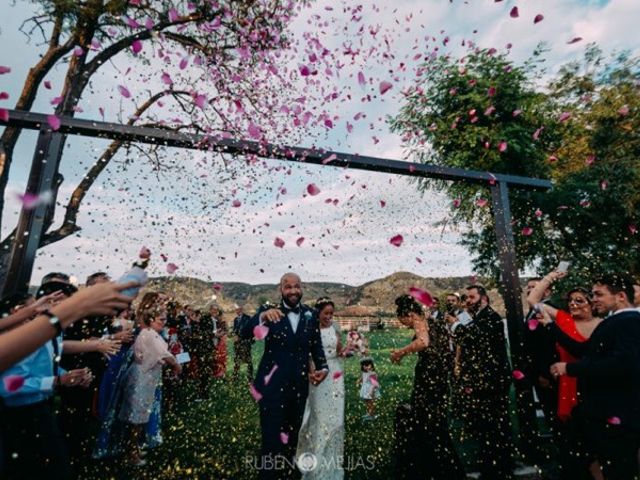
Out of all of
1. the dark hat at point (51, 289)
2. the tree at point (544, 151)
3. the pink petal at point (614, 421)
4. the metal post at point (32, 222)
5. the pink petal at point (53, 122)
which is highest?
the tree at point (544, 151)

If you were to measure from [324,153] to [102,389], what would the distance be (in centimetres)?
479

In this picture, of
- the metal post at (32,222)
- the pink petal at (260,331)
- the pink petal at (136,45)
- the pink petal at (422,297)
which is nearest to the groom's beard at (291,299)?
the pink petal at (260,331)

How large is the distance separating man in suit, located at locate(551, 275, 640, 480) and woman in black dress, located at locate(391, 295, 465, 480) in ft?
4.19

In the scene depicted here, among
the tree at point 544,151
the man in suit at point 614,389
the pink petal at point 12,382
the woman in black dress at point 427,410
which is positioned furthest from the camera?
the tree at point 544,151

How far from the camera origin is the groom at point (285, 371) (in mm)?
4422

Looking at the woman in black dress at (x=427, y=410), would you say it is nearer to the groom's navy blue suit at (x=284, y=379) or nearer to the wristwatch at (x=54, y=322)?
the groom's navy blue suit at (x=284, y=379)

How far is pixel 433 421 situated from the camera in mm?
4371

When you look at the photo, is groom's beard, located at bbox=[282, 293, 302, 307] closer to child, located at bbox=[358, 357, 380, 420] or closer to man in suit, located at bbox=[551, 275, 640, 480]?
man in suit, located at bbox=[551, 275, 640, 480]

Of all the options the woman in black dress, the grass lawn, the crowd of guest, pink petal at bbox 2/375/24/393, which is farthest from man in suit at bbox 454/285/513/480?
pink petal at bbox 2/375/24/393

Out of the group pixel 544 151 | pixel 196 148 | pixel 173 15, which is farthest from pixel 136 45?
pixel 544 151

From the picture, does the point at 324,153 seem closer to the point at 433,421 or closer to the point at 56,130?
the point at 56,130

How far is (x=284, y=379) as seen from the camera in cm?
462

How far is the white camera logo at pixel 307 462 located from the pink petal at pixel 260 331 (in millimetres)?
1702

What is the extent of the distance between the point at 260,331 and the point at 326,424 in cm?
158
